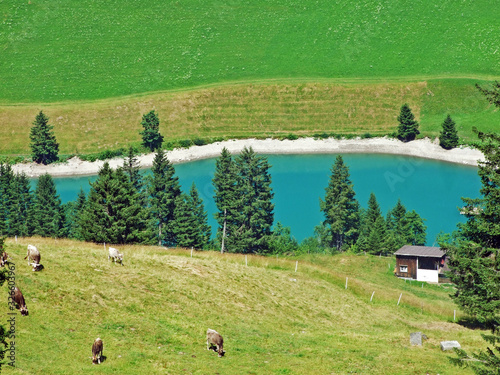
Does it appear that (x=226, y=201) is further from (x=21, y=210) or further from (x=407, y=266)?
(x=21, y=210)

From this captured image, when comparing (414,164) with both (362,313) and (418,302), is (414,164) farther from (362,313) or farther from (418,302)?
(362,313)

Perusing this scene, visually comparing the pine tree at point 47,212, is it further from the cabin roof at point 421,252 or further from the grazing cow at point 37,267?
the grazing cow at point 37,267

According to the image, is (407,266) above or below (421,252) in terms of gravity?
below

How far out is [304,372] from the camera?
45.4 m

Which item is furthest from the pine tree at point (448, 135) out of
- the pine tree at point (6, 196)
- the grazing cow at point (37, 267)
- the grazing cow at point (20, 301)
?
the grazing cow at point (20, 301)

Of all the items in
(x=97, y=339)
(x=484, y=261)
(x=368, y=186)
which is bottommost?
(x=97, y=339)

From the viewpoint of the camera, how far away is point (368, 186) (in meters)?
183

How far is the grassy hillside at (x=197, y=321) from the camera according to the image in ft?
145

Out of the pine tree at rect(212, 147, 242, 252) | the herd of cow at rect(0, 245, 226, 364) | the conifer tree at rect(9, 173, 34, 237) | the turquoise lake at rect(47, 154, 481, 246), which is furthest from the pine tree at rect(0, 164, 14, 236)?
the herd of cow at rect(0, 245, 226, 364)

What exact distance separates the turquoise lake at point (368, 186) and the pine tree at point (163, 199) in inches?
1314

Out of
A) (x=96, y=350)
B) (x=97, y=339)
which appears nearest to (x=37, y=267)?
(x=97, y=339)

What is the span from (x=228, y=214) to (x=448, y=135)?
86.7 metres

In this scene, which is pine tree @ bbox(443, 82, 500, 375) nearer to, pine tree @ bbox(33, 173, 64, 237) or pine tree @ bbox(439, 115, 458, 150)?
pine tree @ bbox(33, 173, 64, 237)

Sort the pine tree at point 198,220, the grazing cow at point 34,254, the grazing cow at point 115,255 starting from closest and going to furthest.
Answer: the grazing cow at point 34,254 → the grazing cow at point 115,255 → the pine tree at point 198,220
